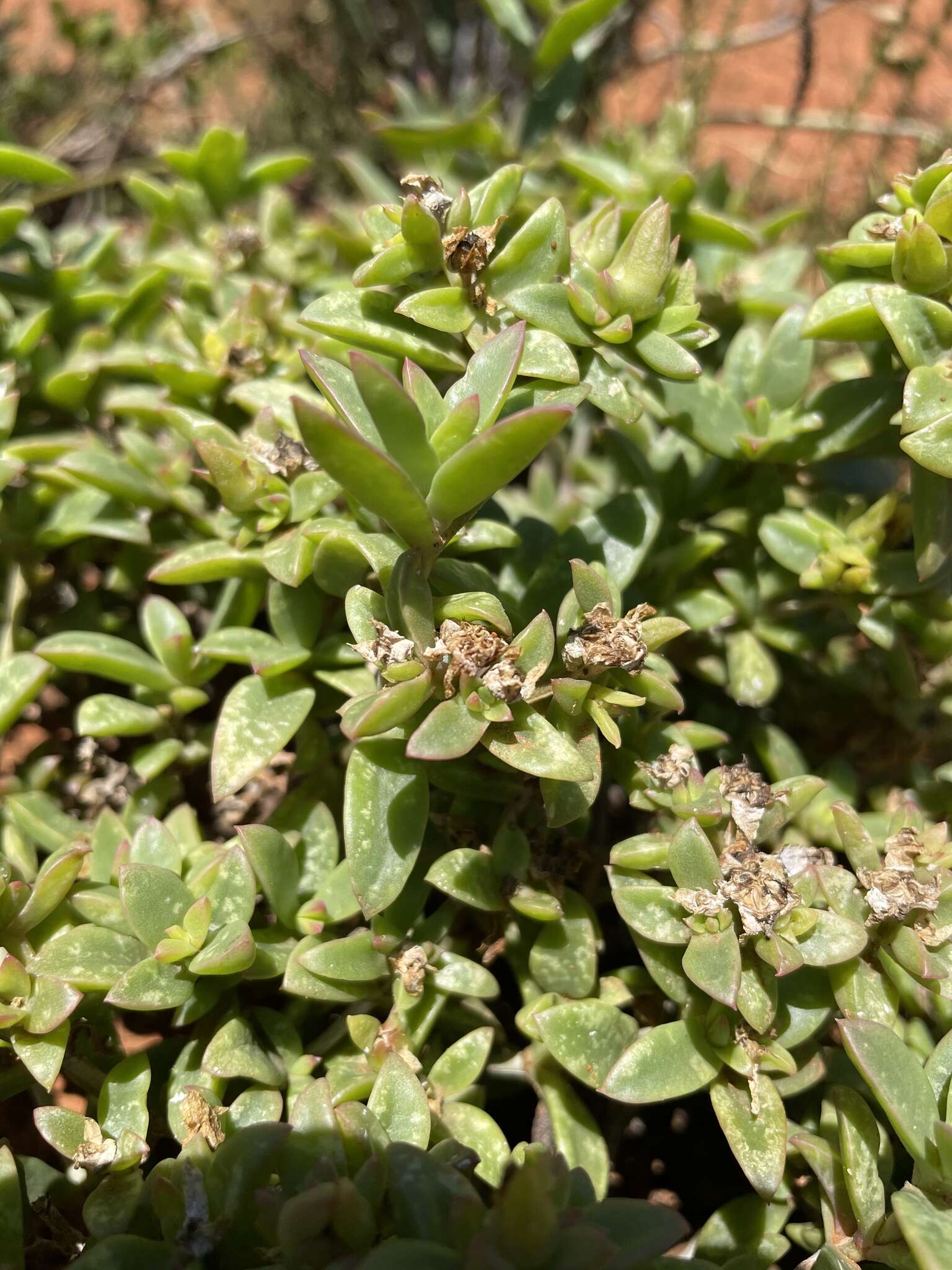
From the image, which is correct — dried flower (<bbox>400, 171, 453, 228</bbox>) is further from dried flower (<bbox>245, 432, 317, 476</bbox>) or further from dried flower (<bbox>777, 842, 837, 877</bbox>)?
dried flower (<bbox>777, 842, 837, 877</bbox>)

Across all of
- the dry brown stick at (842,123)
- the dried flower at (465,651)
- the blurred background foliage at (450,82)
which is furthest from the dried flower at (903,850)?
the dry brown stick at (842,123)

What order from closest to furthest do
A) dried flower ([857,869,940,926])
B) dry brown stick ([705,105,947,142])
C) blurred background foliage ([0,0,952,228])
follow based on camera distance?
dried flower ([857,869,940,926]), blurred background foliage ([0,0,952,228]), dry brown stick ([705,105,947,142])

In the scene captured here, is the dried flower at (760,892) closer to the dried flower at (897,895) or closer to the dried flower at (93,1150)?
the dried flower at (897,895)

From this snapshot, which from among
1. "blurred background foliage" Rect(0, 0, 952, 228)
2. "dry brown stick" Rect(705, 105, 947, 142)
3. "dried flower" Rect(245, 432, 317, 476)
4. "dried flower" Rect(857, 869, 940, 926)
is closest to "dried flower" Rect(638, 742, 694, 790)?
"dried flower" Rect(857, 869, 940, 926)

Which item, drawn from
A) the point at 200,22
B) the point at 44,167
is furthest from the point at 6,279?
the point at 200,22

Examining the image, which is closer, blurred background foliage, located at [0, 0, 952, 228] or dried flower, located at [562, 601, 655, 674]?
dried flower, located at [562, 601, 655, 674]

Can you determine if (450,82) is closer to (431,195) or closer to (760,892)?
(431,195)

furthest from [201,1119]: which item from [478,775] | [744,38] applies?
[744,38]

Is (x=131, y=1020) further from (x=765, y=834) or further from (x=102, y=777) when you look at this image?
(x=765, y=834)
